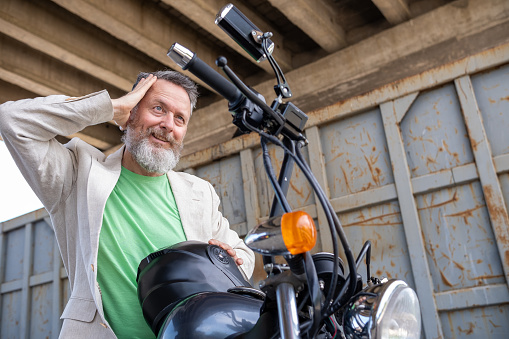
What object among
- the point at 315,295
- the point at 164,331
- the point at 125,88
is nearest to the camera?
the point at 315,295

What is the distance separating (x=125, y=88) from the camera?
181 inches

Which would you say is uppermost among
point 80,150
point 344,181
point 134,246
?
point 344,181

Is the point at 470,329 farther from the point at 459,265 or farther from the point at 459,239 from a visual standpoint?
the point at 459,239

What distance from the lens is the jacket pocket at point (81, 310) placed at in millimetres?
1370

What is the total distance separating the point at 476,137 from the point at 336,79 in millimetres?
1364

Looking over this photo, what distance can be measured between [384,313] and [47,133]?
1.23 m

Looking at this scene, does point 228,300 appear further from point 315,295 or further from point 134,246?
point 134,246

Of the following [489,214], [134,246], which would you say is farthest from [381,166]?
[134,246]

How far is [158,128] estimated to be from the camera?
1.76m

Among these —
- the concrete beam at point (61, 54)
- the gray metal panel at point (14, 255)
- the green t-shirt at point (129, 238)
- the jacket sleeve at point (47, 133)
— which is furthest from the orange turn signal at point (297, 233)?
the gray metal panel at point (14, 255)

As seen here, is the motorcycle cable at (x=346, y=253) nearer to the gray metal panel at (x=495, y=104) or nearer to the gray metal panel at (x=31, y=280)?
the gray metal panel at (x=495, y=104)

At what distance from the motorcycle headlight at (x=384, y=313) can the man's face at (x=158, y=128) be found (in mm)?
1172

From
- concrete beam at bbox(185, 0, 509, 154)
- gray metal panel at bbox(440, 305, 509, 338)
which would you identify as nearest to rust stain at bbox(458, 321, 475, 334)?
gray metal panel at bbox(440, 305, 509, 338)

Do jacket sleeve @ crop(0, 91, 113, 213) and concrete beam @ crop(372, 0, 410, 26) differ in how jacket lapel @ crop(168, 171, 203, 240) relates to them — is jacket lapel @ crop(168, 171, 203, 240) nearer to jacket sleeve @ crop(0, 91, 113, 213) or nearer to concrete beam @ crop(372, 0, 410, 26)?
jacket sleeve @ crop(0, 91, 113, 213)
